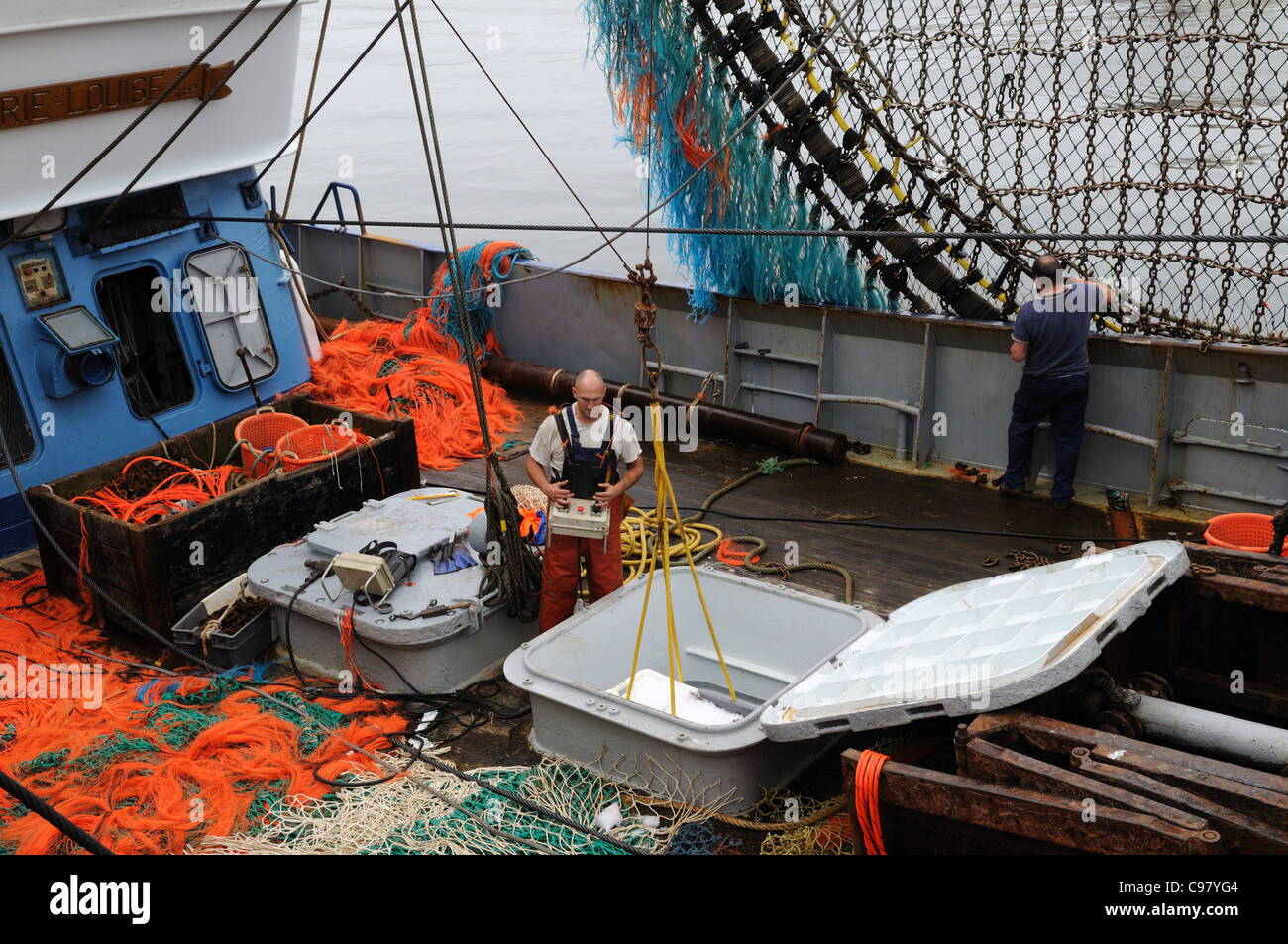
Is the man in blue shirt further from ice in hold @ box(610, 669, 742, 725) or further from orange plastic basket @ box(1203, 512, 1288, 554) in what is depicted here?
ice in hold @ box(610, 669, 742, 725)

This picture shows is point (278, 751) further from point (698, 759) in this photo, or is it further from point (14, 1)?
point (14, 1)

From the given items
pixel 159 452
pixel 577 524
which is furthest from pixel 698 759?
pixel 159 452

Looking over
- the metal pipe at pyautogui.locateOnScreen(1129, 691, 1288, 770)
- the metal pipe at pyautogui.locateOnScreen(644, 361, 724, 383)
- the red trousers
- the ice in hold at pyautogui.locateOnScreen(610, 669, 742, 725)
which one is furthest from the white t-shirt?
the metal pipe at pyautogui.locateOnScreen(644, 361, 724, 383)

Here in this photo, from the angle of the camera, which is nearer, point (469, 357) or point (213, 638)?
point (469, 357)

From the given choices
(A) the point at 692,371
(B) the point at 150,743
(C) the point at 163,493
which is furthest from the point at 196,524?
(A) the point at 692,371

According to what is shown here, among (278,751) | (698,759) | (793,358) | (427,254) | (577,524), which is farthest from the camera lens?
(427,254)

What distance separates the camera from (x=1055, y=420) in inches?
313

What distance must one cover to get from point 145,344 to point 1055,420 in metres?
6.38

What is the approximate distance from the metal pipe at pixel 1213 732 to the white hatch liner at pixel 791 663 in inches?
14.2

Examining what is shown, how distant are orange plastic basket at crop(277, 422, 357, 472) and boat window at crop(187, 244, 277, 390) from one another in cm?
135

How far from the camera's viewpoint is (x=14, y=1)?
681 centimetres

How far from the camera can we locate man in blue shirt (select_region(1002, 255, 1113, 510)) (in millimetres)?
7652

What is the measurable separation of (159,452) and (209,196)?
7.08 feet

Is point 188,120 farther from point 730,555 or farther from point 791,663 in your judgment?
point 791,663
